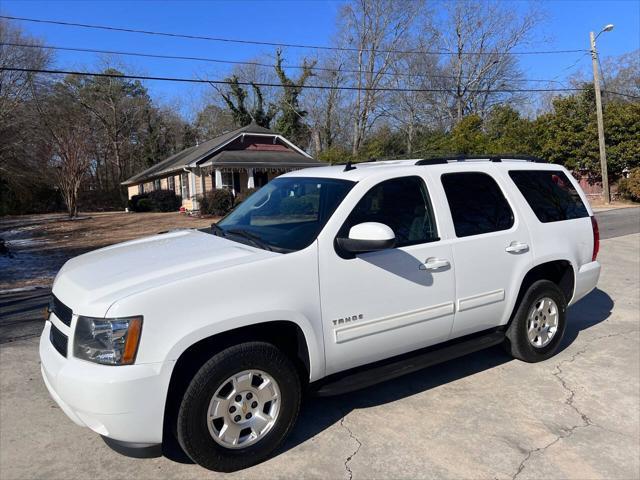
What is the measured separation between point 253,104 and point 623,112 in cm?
2961

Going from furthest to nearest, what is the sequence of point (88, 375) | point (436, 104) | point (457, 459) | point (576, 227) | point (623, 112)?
point (436, 104) → point (623, 112) → point (576, 227) → point (457, 459) → point (88, 375)

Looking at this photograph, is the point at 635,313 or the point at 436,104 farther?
the point at 436,104

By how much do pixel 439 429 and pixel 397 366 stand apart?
50 centimetres

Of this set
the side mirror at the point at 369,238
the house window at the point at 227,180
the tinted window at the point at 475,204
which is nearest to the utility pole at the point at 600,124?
the house window at the point at 227,180

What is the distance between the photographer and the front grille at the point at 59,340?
2818 millimetres

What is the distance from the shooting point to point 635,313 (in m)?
6.09

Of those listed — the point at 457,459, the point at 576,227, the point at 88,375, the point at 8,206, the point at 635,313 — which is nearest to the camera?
the point at 88,375

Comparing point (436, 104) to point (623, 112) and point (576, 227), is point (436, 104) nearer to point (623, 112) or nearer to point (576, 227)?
point (623, 112)

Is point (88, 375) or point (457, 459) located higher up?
point (88, 375)

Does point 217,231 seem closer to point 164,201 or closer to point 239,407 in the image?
point 239,407

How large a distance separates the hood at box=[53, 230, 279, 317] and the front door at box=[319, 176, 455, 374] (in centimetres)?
55

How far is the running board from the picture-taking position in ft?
10.7

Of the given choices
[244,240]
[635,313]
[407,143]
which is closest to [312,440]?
[244,240]

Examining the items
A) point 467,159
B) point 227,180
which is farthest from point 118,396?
point 227,180
